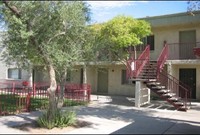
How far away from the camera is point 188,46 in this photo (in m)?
21.4

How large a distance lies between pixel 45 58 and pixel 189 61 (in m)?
11.6

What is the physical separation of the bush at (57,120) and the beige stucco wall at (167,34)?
41.4ft

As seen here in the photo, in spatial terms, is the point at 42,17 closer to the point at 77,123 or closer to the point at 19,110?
the point at 77,123

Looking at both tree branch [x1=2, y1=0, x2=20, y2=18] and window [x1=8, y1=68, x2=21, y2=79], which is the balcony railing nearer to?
tree branch [x1=2, y1=0, x2=20, y2=18]

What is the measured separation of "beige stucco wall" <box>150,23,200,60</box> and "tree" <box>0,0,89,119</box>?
11.0 meters

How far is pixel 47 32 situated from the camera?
10.6 meters

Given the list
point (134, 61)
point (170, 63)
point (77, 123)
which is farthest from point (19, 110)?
point (170, 63)

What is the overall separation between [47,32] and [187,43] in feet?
42.7

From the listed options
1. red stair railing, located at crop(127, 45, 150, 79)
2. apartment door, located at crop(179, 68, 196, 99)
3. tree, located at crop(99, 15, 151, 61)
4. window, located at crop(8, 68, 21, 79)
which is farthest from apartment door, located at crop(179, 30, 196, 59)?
window, located at crop(8, 68, 21, 79)

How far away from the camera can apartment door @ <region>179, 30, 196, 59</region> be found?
2128cm

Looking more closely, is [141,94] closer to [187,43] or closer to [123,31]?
[123,31]

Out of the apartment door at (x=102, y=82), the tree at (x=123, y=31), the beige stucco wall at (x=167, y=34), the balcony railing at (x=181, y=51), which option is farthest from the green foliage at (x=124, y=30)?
the apartment door at (x=102, y=82)

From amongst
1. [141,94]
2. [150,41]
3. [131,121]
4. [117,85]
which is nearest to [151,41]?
[150,41]

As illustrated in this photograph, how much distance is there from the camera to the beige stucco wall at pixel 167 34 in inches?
832
